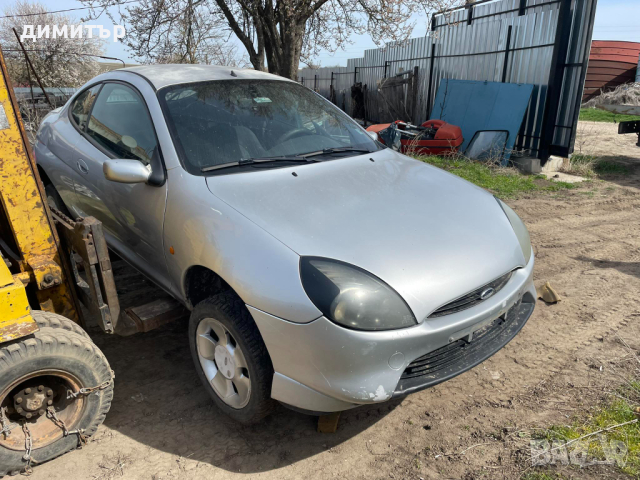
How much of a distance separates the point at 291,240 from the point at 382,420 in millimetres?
1218

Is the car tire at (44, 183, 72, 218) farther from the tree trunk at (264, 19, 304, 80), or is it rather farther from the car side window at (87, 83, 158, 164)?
the tree trunk at (264, 19, 304, 80)

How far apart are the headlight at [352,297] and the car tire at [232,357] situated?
17.7 inches

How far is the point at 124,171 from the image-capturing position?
8.75 feet

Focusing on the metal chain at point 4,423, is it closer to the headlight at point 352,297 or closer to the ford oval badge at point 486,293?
the headlight at point 352,297

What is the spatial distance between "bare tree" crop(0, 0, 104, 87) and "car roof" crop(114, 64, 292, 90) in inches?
511

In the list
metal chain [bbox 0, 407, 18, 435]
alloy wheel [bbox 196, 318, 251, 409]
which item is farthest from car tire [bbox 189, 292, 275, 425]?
metal chain [bbox 0, 407, 18, 435]

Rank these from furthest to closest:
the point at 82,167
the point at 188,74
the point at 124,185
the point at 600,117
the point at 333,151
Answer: the point at 600,117 → the point at 82,167 → the point at 188,74 → the point at 333,151 → the point at 124,185

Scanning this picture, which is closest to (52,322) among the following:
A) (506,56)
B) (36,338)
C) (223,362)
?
(36,338)

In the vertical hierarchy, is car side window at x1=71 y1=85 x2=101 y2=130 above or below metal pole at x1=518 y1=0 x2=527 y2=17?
below

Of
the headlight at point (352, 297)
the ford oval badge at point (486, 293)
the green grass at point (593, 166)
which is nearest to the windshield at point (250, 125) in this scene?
the headlight at point (352, 297)

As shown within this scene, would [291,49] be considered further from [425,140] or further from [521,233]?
[521,233]

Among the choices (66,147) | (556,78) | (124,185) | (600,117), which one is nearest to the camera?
(124,185)

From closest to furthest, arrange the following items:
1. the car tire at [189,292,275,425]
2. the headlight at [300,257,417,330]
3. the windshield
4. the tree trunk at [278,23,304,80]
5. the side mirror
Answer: the headlight at [300,257,417,330] → the car tire at [189,292,275,425] → the side mirror → the windshield → the tree trunk at [278,23,304,80]

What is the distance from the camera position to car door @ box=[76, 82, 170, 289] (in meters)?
2.88
